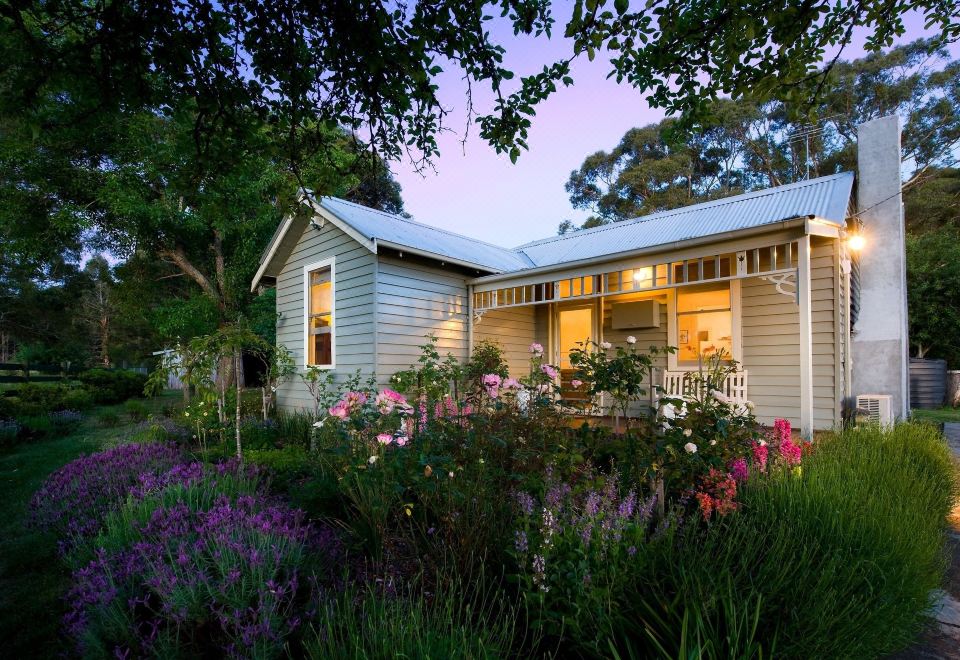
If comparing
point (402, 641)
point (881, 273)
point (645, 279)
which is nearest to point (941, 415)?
point (881, 273)

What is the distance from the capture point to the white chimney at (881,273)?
7043 mm

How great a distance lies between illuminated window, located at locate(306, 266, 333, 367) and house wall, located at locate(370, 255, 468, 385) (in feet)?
4.78

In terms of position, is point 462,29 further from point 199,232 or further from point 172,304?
point 172,304

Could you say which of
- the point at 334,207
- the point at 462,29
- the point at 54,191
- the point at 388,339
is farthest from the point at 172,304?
the point at 462,29

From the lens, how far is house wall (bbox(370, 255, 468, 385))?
718 cm

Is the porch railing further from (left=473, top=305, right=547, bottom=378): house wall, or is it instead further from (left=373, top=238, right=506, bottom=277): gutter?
(left=373, top=238, right=506, bottom=277): gutter

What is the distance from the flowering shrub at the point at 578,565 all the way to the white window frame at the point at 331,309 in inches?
254

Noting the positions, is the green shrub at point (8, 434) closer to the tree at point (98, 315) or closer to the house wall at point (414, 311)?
the house wall at point (414, 311)

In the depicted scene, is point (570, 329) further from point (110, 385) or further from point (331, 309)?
point (110, 385)

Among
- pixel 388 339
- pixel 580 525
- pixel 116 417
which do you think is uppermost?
pixel 388 339

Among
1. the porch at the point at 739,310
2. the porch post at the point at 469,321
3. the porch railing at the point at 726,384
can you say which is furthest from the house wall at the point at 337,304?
the porch railing at the point at 726,384

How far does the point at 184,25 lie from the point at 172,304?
12.7m

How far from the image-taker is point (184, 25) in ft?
8.77

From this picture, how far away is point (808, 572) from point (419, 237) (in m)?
7.48
